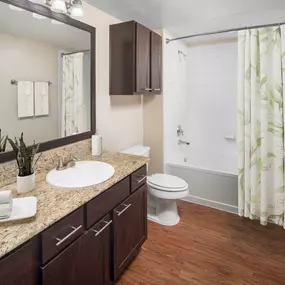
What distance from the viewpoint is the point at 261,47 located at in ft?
7.39

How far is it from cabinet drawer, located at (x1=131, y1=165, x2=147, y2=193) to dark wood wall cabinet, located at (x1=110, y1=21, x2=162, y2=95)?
31.5 inches

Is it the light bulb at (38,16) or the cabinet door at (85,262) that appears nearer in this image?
the cabinet door at (85,262)

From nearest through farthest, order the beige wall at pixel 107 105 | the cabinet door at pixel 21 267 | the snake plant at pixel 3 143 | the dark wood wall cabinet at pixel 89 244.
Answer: the cabinet door at pixel 21 267 → the dark wood wall cabinet at pixel 89 244 → the snake plant at pixel 3 143 → the beige wall at pixel 107 105

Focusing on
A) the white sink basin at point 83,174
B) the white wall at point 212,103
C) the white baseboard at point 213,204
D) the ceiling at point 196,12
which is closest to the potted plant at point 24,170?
the white sink basin at point 83,174

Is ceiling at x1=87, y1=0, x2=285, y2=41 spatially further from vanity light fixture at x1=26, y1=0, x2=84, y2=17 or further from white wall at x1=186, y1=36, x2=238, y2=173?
white wall at x1=186, y1=36, x2=238, y2=173

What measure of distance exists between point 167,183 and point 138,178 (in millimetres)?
767

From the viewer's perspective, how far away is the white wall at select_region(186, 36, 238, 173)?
3367 mm

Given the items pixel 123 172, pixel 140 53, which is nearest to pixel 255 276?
pixel 123 172

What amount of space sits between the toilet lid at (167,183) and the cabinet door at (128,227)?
53 cm

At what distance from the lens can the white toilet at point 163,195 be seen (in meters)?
2.40

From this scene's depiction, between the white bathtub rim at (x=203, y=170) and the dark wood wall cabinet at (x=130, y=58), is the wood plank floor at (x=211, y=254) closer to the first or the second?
the white bathtub rim at (x=203, y=170)

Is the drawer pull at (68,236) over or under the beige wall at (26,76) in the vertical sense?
under

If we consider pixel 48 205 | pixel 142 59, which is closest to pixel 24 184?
pixel 48 205

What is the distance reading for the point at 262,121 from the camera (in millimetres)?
2293
